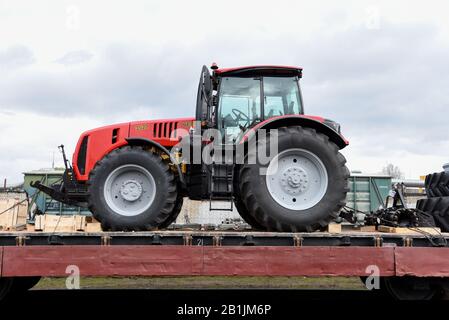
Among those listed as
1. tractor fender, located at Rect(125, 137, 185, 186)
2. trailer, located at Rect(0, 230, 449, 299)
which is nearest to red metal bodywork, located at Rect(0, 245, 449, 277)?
trailer, located at Rect(0, 230, 449, 299)

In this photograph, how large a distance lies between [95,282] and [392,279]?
251 inches

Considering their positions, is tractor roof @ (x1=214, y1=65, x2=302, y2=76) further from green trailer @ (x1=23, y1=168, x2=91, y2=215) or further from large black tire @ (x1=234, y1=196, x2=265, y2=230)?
green trailer @ (x1=23, y1=168, x2=91, y2=215)

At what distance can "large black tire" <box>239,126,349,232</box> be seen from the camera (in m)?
5.36

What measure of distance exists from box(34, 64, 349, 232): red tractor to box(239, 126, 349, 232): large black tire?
1cm

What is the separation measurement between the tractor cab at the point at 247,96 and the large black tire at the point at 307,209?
2.75 ft

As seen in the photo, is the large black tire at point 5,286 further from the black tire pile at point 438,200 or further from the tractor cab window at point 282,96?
the black tire pile at point 438,200

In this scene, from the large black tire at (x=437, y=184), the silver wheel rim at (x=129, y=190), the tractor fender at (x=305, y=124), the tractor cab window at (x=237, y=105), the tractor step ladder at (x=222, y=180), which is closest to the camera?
the tractor fender at (x=305, y=124)

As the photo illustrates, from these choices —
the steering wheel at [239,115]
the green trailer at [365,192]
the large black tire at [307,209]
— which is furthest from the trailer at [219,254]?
the green trailer at [365,192]

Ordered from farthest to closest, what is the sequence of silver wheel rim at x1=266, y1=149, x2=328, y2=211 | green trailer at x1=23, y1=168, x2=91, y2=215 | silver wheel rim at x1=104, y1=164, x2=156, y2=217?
1. green trailer at x1=23, y1=168, x2=91, y2=215
2. silver wheel rim at x1=104, y1=164, x2=156, y2=217
3. silver wheel rim at x1=266, y1=149, x2=328, y2=211

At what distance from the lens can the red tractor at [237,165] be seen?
543 centimetres

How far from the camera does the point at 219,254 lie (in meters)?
4.96

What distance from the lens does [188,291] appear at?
27.7 ft
